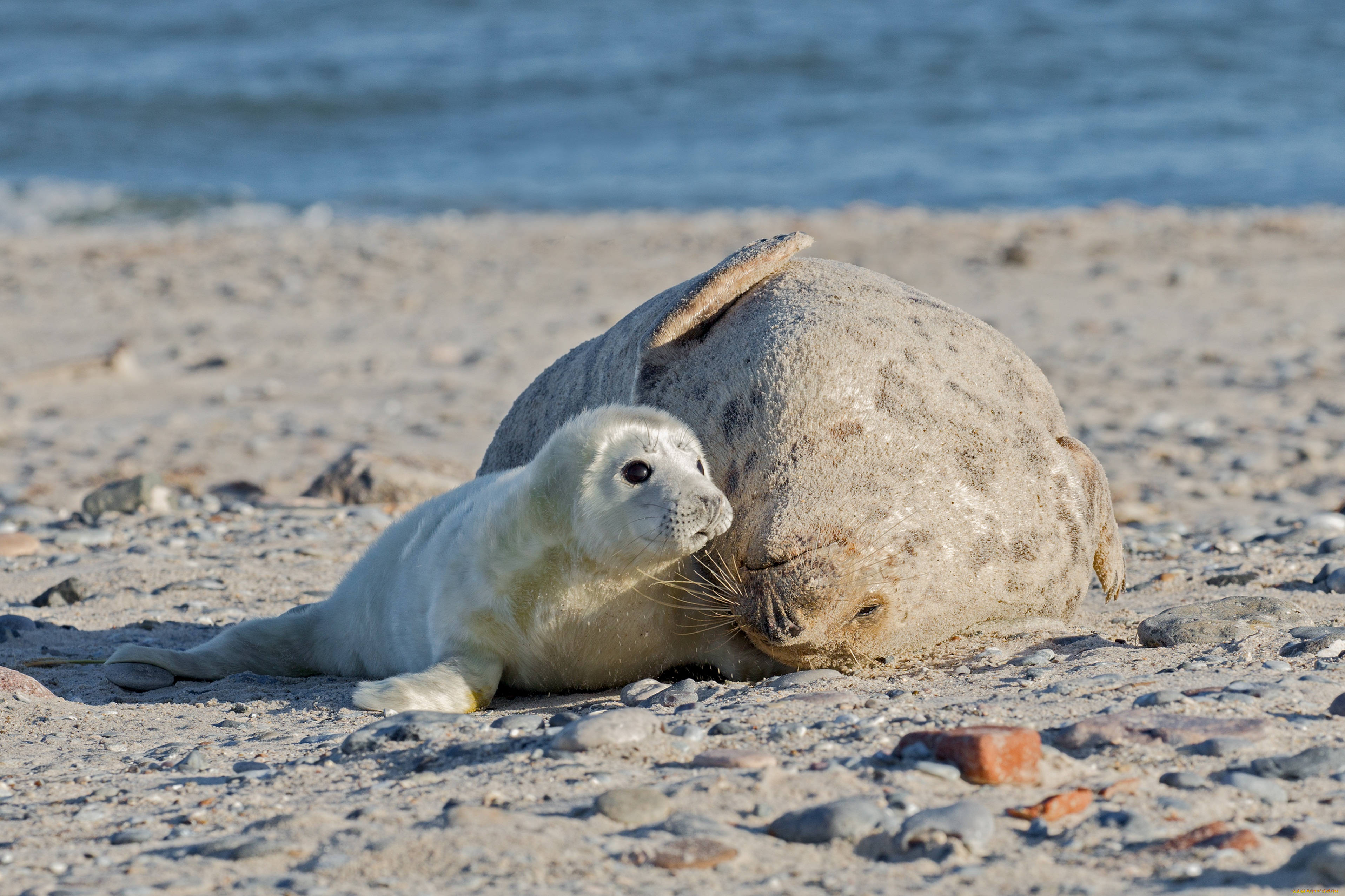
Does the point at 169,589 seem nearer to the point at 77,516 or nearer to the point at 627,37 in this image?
the point at 77,516

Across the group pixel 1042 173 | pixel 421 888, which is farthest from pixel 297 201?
pixel 421 888

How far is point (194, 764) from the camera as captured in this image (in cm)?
317

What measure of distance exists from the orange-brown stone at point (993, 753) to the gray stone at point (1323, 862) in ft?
1.65

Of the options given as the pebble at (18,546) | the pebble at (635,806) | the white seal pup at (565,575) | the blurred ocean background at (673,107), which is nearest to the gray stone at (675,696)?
the white seal pup at (565,575)

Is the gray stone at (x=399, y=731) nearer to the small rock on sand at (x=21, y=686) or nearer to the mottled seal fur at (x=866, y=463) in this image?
the mottled seal fur at (x=866, y=463)

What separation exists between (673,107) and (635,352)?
21278mm

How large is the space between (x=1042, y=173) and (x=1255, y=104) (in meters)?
5.51

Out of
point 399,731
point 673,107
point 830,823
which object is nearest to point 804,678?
point 399,731

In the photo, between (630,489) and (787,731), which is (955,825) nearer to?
(787,731)

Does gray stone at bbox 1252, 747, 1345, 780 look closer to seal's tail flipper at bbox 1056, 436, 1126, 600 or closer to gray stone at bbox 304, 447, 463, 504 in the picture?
seal's tail flipper at bbox 1056, 436, 1126, 600

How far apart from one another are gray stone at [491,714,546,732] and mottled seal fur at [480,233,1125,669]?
1.87 ft

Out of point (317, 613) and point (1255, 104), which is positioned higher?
point (1255, 104)

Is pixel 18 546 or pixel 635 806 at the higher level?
pixel 635 806

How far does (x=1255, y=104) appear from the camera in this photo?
2228cm
